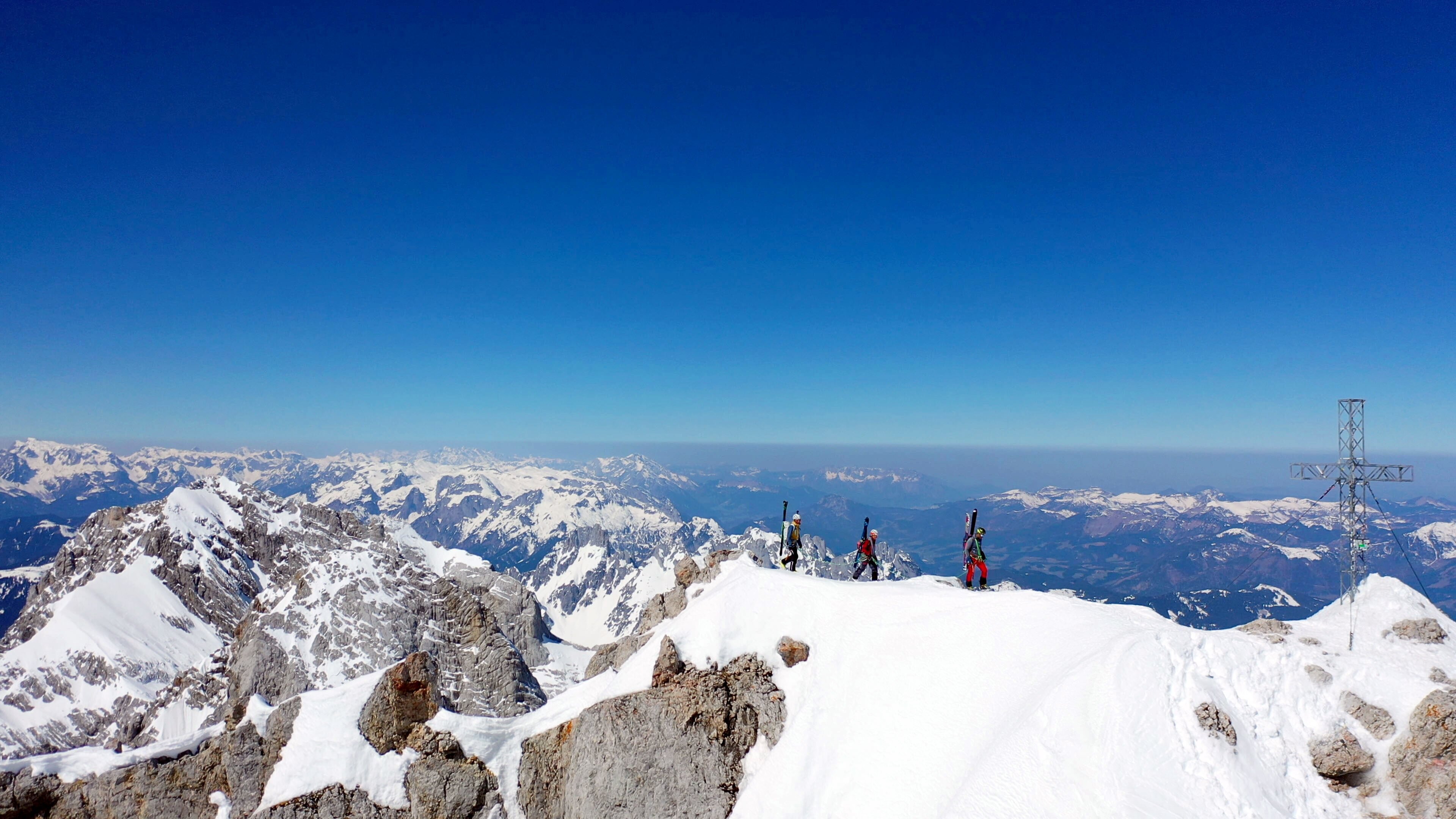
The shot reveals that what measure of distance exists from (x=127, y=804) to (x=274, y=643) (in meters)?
112

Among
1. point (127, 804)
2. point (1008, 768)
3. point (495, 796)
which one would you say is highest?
point (1008, 768)

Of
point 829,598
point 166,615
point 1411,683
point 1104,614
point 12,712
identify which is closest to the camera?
point 1411,683

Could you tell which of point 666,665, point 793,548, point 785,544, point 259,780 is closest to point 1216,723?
point 666,665

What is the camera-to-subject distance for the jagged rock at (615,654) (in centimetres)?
3628

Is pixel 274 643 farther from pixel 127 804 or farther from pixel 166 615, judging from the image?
pixel 127 804

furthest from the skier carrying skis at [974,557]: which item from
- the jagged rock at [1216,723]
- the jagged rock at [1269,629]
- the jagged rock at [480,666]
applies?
the jagged rock at [480,666]

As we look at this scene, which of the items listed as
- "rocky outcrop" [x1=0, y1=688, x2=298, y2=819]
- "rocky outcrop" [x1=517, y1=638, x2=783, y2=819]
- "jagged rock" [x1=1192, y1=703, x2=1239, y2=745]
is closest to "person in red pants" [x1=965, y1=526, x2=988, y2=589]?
"jagged rock" [x1=1192, y1=703, x2=1239, y2=745]

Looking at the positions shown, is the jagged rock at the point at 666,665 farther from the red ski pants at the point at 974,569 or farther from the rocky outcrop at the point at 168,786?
the rocky outcrop at the point at 168,786

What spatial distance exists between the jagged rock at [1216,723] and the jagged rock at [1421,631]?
8.26 meters

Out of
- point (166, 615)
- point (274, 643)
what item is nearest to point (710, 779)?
point (274, 643)

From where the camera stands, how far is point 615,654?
3869 cm

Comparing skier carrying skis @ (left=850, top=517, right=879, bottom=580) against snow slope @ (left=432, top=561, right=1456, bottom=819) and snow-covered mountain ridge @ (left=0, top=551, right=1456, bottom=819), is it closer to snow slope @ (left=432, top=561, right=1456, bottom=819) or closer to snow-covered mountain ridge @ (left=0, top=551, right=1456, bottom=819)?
snow-covered mountain ridge @ (left=0, top=551, right=1456, bottom=819)

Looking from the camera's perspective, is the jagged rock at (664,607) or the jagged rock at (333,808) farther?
the jagged rock at (664,607)

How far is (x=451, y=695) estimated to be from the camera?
82.5m
